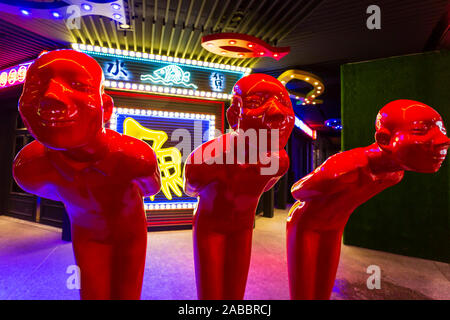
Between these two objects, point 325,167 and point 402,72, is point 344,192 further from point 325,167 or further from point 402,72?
point 402,72

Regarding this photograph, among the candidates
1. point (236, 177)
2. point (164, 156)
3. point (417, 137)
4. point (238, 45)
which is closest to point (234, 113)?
point (236, 177)

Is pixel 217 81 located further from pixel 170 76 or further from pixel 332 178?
pixel 332 178

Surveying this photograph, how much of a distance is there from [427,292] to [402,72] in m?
3.11

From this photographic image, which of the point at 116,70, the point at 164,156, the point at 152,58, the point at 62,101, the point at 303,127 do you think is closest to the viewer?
the point at 62,101

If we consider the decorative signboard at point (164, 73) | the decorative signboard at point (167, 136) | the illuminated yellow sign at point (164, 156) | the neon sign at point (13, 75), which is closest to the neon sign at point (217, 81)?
the decorative signboard at point (164, 73)

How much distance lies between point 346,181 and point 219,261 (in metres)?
0.59

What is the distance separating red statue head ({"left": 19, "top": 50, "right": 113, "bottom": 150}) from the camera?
1.88 ft

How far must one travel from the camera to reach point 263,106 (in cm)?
79

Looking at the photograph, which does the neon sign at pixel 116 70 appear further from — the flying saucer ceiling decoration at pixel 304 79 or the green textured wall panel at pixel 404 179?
the green textured wall panel at pixel 404 179

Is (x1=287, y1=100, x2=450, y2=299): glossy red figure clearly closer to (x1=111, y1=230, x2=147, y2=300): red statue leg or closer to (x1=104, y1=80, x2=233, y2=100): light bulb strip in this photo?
(x1=111, y1=230, x2=147, y2=300): red statue leg

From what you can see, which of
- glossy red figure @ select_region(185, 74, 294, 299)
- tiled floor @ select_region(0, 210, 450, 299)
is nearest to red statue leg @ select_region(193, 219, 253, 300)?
glossy red figure @ select_region(185, 74, 294, 299)

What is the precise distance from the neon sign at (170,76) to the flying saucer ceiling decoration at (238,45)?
1055 mm

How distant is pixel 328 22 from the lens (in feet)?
12.0
